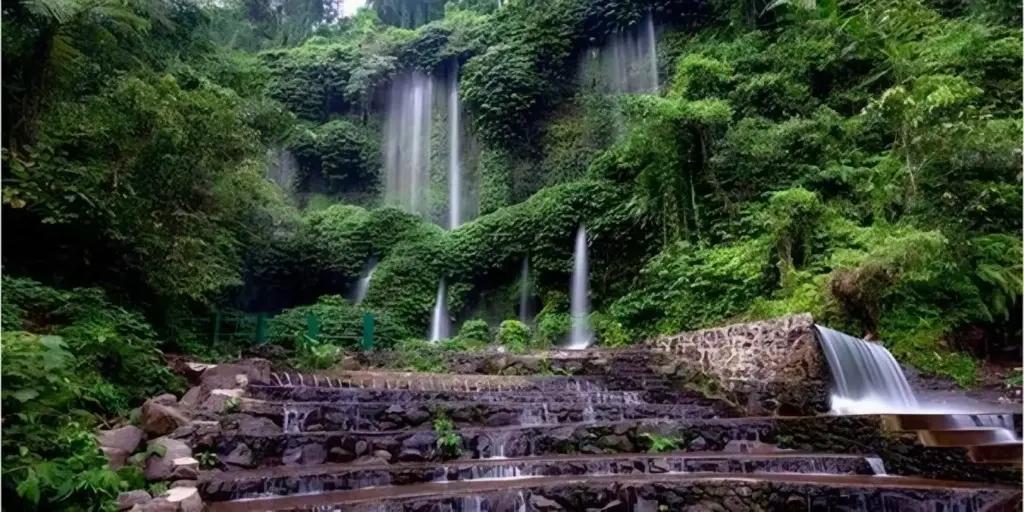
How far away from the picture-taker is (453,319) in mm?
18734

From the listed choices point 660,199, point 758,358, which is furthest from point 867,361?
point 660,199

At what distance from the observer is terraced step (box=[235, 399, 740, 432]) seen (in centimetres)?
708

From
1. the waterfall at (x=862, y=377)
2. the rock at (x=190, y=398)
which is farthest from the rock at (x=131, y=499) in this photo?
the waterfall at (x=862, y=377)

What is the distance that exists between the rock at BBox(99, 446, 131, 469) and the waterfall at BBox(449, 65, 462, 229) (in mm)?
17312

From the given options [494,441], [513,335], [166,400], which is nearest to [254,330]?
[513,335]

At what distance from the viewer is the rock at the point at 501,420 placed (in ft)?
24.7

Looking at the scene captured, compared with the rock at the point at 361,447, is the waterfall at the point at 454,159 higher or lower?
higher

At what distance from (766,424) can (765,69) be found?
1145cm

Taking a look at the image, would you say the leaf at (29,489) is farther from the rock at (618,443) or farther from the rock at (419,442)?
the rock at (618,443)

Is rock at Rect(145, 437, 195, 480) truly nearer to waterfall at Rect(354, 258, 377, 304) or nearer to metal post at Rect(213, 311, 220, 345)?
metal post at Rect(213, 311, 220, 345)

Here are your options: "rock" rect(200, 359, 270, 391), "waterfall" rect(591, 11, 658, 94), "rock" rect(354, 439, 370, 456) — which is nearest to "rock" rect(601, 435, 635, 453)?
"rock" rect(354, 439, 370, 456)

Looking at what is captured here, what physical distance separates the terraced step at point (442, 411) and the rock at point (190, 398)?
594 millimetres

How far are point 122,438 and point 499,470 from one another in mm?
3351

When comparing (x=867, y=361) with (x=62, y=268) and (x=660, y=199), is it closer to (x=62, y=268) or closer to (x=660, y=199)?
(x=660, y=199)
